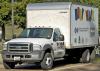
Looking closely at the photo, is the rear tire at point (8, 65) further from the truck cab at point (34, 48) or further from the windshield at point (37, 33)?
the windshield at point (37, 33)

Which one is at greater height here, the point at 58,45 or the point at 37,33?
the point at 37,33

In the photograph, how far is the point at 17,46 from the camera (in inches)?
756

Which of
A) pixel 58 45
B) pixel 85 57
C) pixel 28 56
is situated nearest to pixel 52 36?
pixel 58 45

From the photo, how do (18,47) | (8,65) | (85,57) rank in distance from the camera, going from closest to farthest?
1. (18,47)
2. (8,65)
3. (85,57)

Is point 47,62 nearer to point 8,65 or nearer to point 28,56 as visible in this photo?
point 28,56

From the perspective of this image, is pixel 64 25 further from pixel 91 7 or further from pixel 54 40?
pixel 91 7

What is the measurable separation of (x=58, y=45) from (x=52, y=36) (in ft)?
2.24

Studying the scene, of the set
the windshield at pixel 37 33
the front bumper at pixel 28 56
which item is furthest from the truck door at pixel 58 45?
the front bumper at pixel 28 56

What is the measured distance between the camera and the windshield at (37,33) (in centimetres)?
2034

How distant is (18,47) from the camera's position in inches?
756

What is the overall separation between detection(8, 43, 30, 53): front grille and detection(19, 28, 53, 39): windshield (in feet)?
4.38

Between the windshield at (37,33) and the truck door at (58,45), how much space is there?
35 cm

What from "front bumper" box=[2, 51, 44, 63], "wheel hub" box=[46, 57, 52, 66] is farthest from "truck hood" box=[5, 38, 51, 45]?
"wheel hub" box=[46, 57, 52, 66]

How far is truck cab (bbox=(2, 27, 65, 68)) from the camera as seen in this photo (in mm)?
18969
